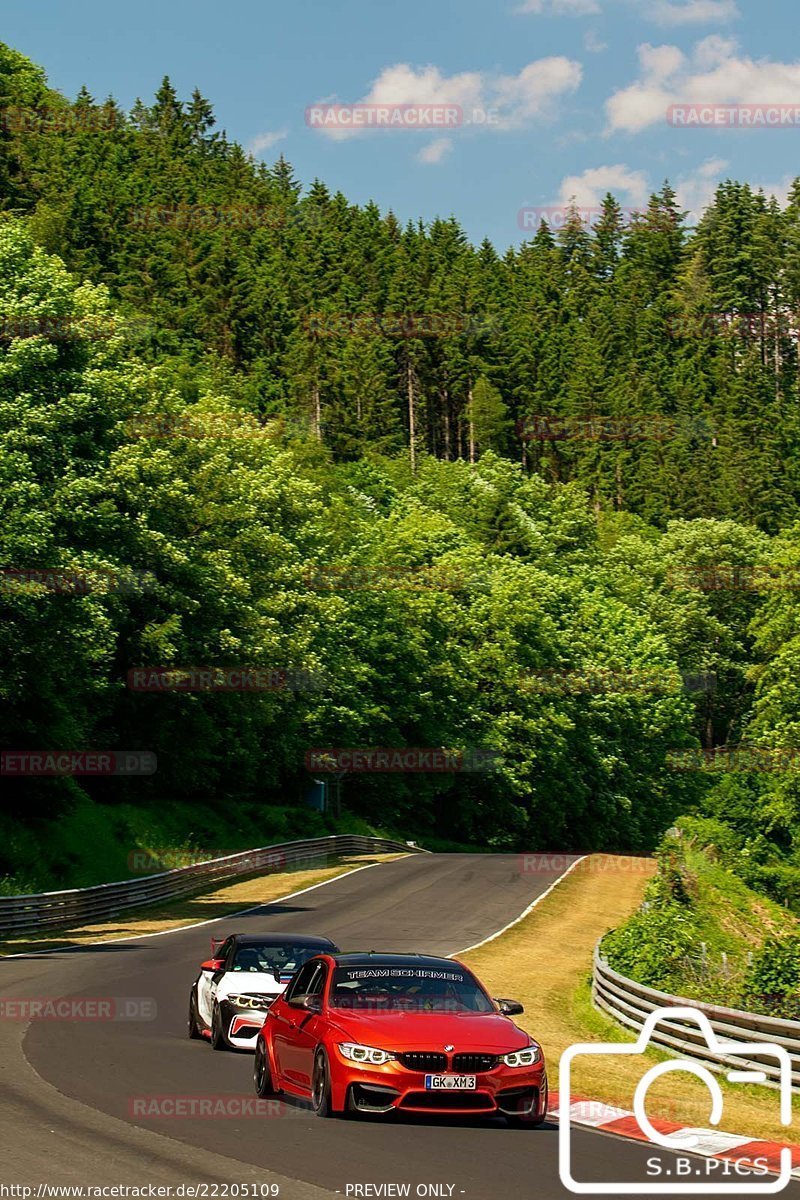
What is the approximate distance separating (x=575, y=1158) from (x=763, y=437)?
429 feet

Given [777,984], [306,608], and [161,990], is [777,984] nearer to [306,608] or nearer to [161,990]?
[161,990]

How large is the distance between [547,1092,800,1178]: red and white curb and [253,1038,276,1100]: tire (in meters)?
2.59

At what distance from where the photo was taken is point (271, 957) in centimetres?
1986

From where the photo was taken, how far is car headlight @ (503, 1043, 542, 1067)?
12.4 m

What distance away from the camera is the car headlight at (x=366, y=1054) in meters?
12.2

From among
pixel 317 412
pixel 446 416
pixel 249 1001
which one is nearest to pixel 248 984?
pixel 249 1001

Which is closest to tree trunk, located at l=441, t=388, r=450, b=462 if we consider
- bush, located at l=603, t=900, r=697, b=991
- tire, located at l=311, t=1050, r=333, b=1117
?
bush, located at l=603, t=900, r=697, b=991

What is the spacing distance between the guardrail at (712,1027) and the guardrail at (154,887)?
16931 millimetres

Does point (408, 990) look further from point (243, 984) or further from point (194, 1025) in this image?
point (194, 1025)

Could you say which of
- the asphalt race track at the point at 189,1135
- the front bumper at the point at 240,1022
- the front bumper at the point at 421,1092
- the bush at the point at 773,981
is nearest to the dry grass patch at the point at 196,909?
the asphalt race track at the point at 189,1135

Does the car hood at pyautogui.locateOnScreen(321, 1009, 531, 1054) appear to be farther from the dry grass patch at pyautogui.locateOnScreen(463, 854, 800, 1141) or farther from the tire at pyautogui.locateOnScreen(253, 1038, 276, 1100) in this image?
the dry grass patch at pyautogui.locateOnScreen(463, 854, 800, 1141)

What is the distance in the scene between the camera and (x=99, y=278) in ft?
404

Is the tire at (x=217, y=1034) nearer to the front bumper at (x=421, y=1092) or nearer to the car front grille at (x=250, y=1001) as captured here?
the car front grille at (x=250, y=1001)

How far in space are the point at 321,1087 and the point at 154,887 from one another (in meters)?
35.1
